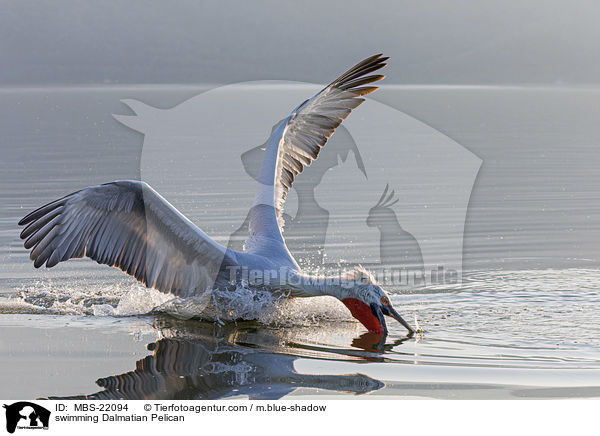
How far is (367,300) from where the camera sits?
26.8ft

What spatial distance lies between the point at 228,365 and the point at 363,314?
5.18 feet

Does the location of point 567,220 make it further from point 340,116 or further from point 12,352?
point 12,352

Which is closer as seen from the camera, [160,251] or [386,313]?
[386,313]

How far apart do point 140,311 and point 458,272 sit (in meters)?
3.67

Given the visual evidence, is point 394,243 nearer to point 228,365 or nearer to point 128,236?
point 128,236

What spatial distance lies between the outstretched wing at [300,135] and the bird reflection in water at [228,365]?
1508 millimetres

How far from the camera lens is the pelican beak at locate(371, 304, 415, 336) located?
805 centimetres

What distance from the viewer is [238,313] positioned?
8.62 metres

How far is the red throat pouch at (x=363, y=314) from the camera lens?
812cm
